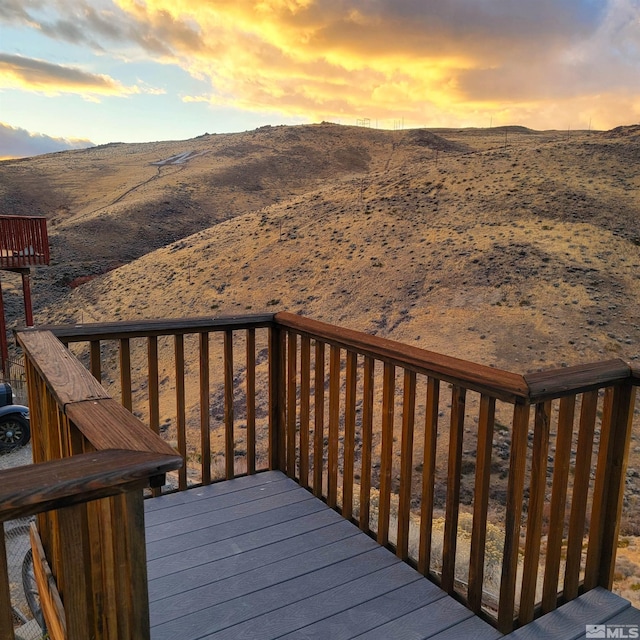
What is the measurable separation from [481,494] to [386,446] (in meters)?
0.67

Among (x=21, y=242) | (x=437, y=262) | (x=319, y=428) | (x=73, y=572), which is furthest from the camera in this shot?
(x=21, y=242)

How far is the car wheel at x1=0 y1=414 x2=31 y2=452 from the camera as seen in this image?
30.8 ft

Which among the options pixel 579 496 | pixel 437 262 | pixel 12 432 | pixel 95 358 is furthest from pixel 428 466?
pixel 437 262

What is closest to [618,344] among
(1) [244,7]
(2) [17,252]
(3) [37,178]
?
(2) [17,252]

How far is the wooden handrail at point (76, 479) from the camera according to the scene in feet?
3.39

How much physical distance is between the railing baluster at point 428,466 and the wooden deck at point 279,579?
13cm

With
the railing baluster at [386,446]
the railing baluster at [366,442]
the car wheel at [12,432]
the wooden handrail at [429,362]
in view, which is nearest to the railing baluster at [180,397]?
the wooden handrail at [429,362]

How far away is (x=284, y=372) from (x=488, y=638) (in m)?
1.97

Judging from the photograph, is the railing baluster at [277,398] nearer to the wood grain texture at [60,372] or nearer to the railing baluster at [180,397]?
the railing baluster at [180,397]

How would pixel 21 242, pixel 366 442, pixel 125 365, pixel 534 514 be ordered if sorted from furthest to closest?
pixel 21 242
pixel 125 365
pixel 366 442
pixel 534 514

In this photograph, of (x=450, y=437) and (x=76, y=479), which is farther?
(x=450, y=437)

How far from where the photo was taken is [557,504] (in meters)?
2.26

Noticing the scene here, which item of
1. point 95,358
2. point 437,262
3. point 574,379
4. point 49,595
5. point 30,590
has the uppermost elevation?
point 574,379

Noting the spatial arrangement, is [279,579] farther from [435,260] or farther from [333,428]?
[435,260]
